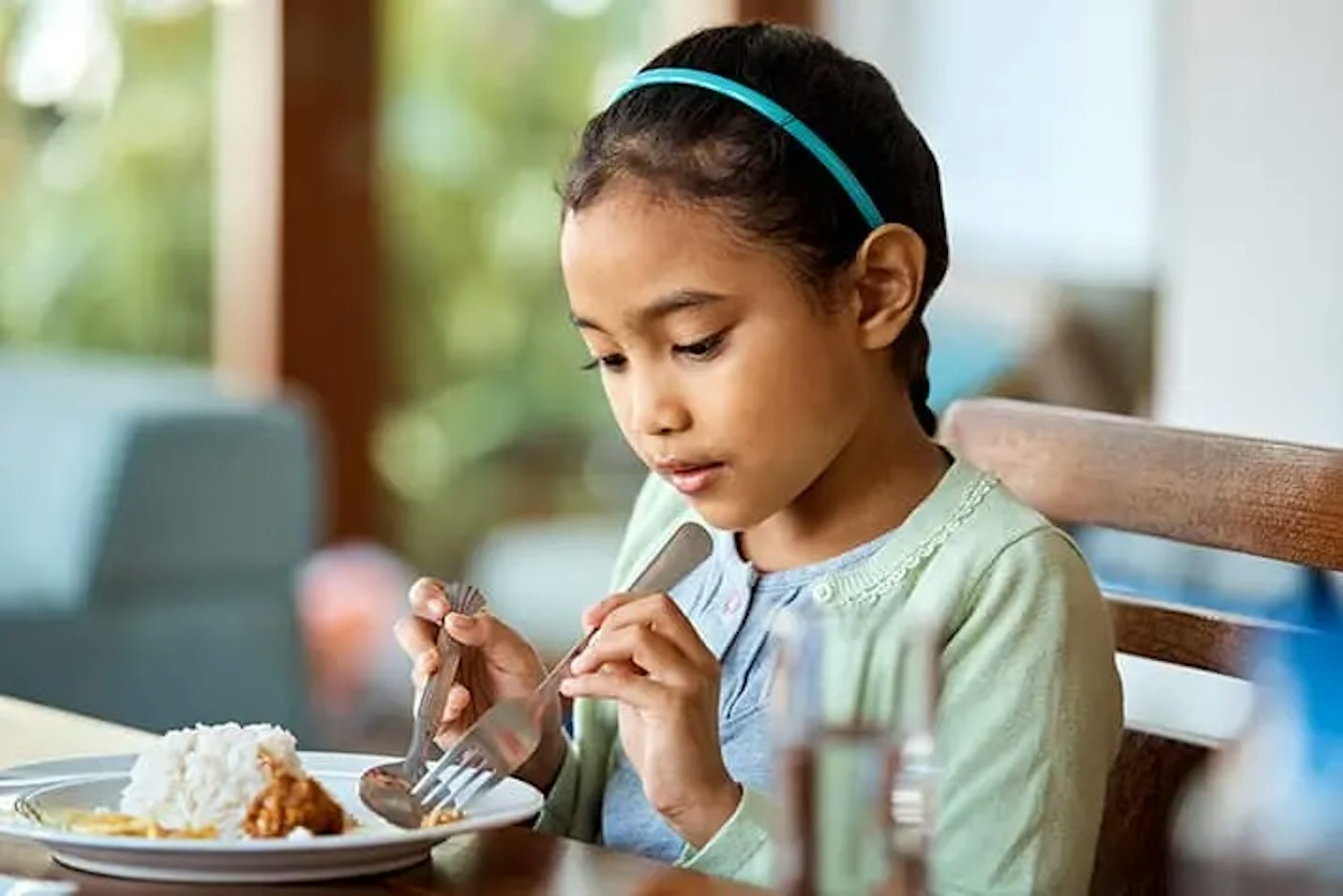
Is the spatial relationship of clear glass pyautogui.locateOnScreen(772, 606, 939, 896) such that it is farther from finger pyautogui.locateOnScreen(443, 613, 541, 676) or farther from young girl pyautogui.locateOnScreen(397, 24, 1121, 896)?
finger pyautogui.locateOnScreen(443, 613, 541, 676)

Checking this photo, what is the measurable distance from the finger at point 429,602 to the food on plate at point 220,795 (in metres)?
0.19

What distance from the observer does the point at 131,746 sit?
4.98ft

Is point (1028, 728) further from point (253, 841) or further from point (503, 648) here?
point (253, 841)

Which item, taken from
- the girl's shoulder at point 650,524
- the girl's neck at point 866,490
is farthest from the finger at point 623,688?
the girl's shoulder at point 650,524

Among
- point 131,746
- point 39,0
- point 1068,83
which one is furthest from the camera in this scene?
point 1068,83

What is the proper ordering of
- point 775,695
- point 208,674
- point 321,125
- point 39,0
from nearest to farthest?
point 775,695
point 208,674
point 39,0
point 321,125

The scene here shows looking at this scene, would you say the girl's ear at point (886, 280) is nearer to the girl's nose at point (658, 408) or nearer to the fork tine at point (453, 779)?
the girl's nose at point (658, 408)

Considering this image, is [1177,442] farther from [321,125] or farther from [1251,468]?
[321,125]

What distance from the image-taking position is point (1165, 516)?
158 cm

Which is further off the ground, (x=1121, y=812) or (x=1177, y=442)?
(x=1177, y=442)

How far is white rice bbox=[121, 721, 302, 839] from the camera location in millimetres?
1220

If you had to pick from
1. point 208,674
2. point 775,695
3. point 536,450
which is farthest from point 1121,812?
point 536,450

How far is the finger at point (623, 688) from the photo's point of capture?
4.11 ft

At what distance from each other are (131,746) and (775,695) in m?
0.68
